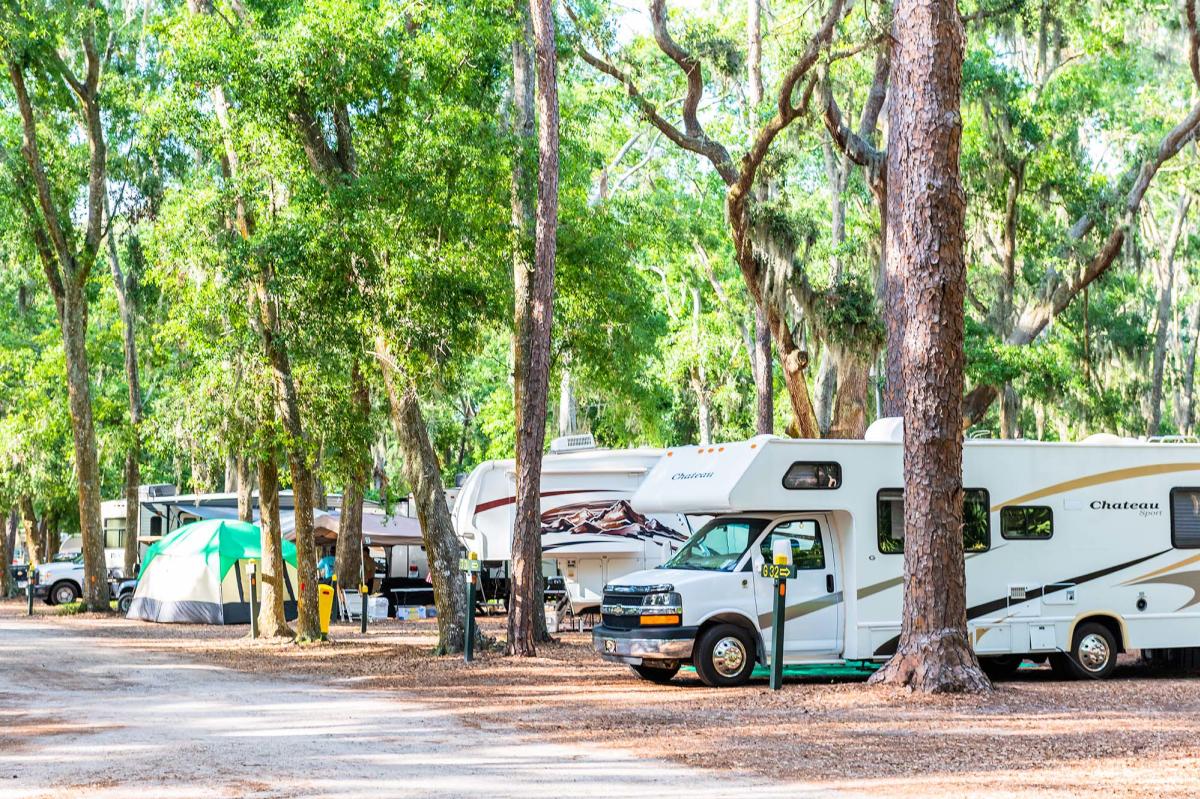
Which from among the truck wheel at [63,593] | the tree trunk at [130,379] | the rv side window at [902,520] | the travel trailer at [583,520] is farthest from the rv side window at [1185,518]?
the truck wheel at [63,593]

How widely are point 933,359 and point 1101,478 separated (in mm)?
3397

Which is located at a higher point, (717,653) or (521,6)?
(521,6)

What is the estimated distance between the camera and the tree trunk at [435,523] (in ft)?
56.5

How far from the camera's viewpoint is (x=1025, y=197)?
1005 inches

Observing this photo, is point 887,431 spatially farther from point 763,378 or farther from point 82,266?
point 82,266

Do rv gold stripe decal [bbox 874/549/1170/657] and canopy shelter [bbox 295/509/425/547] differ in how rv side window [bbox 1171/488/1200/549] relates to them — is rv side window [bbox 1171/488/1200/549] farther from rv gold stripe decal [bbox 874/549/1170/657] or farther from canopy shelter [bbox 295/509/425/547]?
canopy shelter [bbox 295/509/425/547]

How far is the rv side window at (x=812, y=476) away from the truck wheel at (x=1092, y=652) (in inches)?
129

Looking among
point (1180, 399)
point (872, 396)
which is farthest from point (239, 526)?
point (1180, 399)

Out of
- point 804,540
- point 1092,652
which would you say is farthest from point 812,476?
point 1092,652

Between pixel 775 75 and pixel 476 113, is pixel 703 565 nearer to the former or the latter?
pixel 476 113

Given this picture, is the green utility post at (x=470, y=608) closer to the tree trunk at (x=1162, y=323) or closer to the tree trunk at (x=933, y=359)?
the tree trunk at (x=933, y=359)

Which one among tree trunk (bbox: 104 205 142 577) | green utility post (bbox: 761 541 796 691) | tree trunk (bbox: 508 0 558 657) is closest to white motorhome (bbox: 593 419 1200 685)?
green utility post (bbox: 761 541 796 691)

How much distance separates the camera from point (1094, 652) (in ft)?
48.3

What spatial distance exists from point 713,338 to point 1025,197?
1280 centimetres
